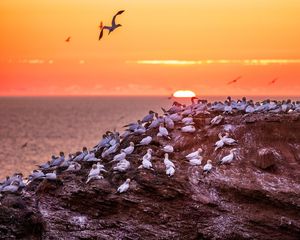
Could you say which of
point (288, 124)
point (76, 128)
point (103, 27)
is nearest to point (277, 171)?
point (288, 124)

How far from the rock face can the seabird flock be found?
275 millimetres

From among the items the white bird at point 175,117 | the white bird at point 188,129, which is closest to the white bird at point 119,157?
the white bird at point 188,129

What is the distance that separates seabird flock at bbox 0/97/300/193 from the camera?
2984 cm

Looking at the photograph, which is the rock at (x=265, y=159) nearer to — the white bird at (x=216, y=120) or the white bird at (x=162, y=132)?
the white bird at (x=216, y=120)

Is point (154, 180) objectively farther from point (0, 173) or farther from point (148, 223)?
point (0, 173)

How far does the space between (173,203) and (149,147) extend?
3.45 metres

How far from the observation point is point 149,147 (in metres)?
31.3

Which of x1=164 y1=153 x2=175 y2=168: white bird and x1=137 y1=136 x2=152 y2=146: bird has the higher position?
x1=137 y1=136 x2=152 y2=146: bird

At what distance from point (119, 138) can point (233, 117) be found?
499cm

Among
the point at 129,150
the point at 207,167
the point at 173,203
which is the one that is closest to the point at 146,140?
the point at 129,150

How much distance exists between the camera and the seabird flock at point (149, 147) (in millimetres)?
29844

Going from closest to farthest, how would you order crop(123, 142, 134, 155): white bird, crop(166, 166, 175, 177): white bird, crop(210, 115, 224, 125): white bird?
crop(166, 166, 175, 177): white bird < crop(123, 142, 134, 155): white bird < crop(210, 115, 224, 125): white bird

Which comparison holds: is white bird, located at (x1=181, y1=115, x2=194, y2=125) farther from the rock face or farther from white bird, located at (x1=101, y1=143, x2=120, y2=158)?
white bird, located at (x1=101, y1=143, x2=120, y2=158)

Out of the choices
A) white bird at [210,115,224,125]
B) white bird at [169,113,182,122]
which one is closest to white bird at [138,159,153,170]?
white bird at [169,113,182,122]
